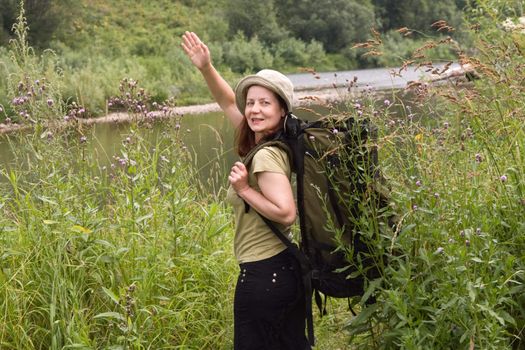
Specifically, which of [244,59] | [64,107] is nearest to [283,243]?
[64,107]

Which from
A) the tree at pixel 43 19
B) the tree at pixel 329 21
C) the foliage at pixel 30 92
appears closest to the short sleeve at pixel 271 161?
the foliage at pixel 30 92

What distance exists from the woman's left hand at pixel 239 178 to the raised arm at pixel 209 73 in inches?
23.6

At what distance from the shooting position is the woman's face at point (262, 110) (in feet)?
8.98

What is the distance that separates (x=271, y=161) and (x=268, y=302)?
572 millimetres

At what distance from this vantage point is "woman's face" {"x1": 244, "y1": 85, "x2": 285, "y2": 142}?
2736mm

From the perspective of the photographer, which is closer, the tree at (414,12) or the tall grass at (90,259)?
the tall grass at (90,259)

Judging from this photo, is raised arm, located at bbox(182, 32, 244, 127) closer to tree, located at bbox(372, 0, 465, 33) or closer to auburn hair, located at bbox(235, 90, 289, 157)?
auburn hair, located at bbox(235, 90, 289, 157)

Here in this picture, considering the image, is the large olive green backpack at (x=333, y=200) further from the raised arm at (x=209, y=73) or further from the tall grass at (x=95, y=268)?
the tall grass at (x=95, y=268)

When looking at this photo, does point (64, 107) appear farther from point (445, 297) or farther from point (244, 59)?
point (244, 59)

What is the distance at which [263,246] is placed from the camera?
107 inches

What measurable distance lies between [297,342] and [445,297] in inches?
28.2

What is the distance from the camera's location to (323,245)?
8.83 feet

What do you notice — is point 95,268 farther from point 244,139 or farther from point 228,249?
point 228,249

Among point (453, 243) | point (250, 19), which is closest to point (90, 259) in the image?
point (453, 243)
